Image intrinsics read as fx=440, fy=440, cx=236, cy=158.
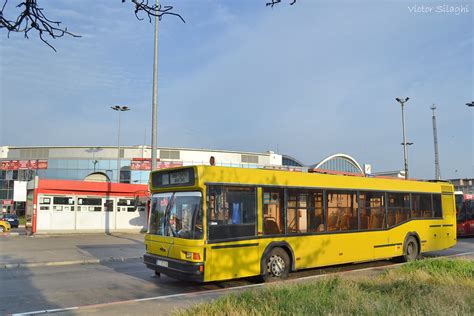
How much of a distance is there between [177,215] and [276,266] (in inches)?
104

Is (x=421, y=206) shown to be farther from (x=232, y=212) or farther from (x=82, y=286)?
(x=82, y=286)

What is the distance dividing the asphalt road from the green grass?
3195 millimetres

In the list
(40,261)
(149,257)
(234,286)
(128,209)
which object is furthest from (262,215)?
(128,209)

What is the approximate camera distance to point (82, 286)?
10.0 meters

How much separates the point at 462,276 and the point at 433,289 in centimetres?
213

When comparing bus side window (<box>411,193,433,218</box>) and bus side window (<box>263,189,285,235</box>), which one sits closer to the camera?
bus side window (<box>263,189,285,235</box>)

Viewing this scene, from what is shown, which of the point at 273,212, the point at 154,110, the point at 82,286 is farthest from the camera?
the point at 154,110

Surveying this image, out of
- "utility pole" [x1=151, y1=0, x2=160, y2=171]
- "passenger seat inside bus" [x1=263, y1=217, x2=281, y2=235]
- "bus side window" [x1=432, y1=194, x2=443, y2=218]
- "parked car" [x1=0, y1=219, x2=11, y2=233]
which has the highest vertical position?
Result: "utility pole" [x1=151, y1=0, x2=160, y2=171]

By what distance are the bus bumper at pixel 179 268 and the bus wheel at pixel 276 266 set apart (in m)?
1.82

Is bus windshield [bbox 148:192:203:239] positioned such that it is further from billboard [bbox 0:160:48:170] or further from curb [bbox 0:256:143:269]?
billboard [bbox 0:160:48:170]

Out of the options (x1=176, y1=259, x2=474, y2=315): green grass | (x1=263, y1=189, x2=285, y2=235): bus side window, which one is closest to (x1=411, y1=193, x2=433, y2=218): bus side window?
(x1=263, y1=189, x2=285, y2=235): bus side window

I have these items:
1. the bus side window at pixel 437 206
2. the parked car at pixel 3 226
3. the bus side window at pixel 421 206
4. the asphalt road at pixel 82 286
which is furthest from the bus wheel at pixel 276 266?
the parked car at pixel 3 226

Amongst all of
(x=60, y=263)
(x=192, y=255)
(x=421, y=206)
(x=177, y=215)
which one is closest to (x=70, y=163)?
(x=60, y=263)

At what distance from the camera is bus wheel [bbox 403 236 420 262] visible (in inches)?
554
